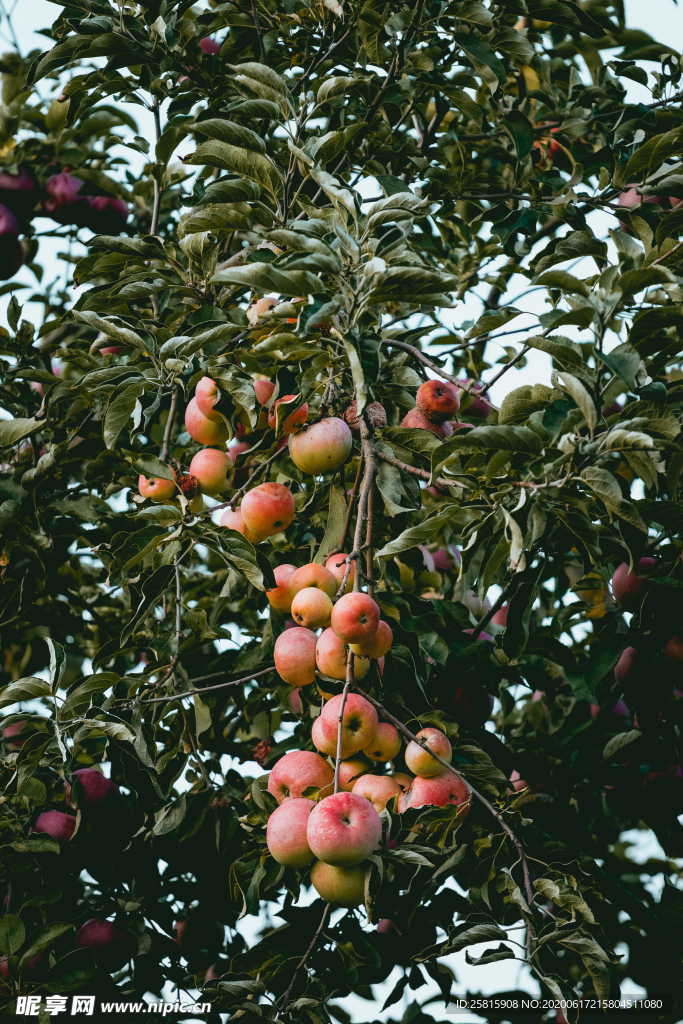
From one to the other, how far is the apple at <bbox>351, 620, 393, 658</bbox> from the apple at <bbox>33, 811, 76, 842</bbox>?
36.7 inches

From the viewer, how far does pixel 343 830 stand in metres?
1.50

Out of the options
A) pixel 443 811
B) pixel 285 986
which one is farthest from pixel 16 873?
pixel 443 811

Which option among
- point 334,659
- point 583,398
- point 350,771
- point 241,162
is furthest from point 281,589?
point 241,162

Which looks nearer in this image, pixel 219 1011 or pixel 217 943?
pixel 219 1011

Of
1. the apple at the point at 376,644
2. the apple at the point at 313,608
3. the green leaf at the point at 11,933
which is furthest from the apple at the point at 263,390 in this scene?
the green leaf at the point at 11,933

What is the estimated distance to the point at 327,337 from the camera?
179 cm

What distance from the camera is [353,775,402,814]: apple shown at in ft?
5.68

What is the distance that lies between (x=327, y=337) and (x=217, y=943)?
57.6 inches

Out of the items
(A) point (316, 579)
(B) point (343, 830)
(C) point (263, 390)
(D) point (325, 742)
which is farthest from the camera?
(C) point (263, 390)

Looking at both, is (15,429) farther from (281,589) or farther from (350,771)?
(350,771)

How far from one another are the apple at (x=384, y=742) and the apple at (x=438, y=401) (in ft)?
2.26

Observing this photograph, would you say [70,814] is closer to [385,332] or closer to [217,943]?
[217,943]

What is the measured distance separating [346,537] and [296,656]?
0.33 meters

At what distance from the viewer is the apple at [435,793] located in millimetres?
1772
